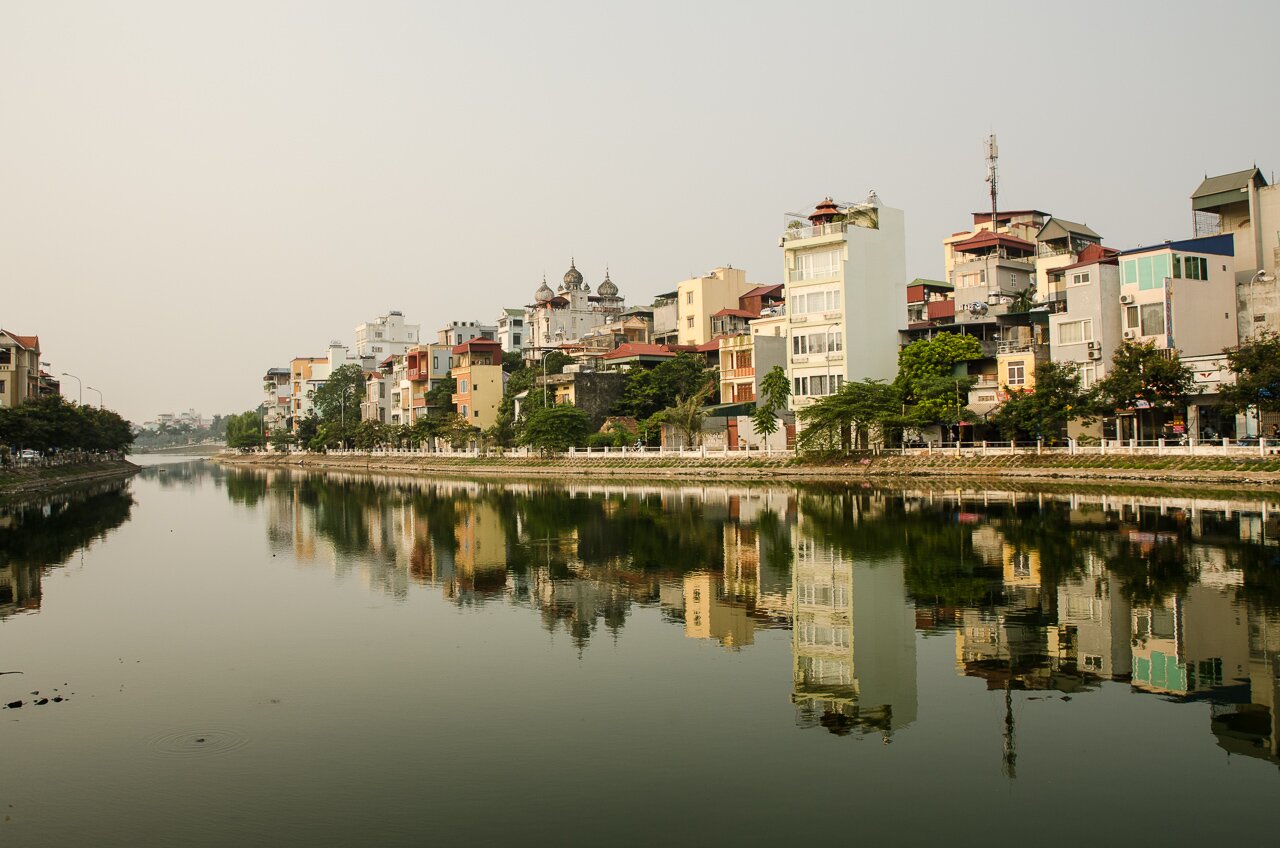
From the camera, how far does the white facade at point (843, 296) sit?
50.1 meters

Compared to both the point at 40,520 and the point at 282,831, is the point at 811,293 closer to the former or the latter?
the point at 40,520

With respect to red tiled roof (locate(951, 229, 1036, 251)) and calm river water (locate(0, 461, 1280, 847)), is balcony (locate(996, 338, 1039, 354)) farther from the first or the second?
calm river water (locate(0, 461, 1280, 847))

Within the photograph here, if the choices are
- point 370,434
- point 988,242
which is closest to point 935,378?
point 988,242

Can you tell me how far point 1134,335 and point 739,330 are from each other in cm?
3606

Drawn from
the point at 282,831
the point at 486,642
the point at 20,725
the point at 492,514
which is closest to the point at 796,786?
the point at 282,831

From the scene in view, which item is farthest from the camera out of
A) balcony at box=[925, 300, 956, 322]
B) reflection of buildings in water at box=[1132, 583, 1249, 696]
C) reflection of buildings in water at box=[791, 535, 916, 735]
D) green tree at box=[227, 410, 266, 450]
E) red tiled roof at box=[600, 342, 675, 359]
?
green tree at box=[227, 410, 266, 450]

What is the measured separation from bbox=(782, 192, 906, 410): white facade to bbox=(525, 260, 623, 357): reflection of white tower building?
49654 mm

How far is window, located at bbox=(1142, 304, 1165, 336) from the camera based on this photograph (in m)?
41.4

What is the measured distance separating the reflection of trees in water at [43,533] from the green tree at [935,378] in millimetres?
34919

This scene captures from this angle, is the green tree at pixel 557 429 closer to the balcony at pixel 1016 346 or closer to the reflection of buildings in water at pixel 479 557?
the reflection of buildings in water at pixel 479 557

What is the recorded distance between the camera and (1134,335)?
4241cm

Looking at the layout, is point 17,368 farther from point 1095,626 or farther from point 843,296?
point 1095,626

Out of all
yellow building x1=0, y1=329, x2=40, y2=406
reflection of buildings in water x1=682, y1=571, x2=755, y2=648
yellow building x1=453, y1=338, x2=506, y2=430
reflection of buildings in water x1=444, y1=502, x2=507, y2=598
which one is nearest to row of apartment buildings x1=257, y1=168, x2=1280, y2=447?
yellow building x1=453, y1=338, x2=506, y2=430

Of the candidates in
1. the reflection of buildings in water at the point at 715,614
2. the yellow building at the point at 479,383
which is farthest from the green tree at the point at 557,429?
the reflection of buildings in water at the point at 715,614
